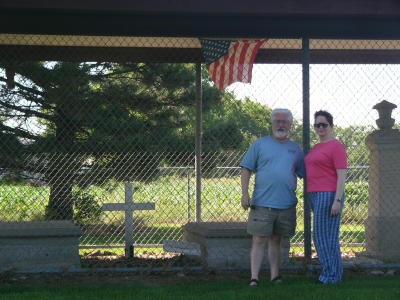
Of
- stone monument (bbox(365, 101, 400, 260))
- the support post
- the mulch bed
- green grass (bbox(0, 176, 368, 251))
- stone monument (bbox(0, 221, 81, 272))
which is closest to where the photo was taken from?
stone monument (bbox(0, 221, 81, 272))

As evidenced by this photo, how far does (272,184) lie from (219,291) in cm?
99

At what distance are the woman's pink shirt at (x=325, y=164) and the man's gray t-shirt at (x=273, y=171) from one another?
162 millimetres

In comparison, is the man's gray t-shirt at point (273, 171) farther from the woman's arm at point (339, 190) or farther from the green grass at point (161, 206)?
the green grass at point (161, 206)

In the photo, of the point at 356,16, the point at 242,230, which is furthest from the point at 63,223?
the point at 356,16

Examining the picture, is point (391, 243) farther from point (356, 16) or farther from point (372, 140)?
point (356, 16)

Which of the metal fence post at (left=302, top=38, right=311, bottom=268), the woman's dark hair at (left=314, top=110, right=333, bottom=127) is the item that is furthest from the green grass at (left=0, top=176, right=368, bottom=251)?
the woman's dark hair at (left=314, top=110, right=333, bottom=127)

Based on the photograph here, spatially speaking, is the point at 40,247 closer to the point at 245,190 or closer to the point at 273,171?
the point at 245,190

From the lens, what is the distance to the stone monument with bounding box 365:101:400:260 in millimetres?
7414

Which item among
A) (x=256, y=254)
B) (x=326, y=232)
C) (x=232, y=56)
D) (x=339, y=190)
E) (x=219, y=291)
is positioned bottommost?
(x=219, y=291)

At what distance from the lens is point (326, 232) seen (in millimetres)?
5125

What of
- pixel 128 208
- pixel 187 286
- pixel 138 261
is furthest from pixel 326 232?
pixel 128 208

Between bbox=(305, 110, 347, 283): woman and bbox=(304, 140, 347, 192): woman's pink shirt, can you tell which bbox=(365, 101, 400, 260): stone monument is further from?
bbox=(304, 140, 347, 192): woman's pink shirt

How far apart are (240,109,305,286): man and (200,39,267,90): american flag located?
4.57 ft

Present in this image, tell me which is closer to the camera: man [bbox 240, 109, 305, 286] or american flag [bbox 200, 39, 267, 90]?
man [bbox 240, 109, 305, 286]
